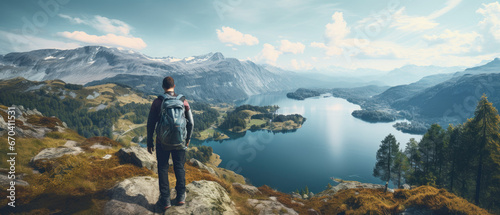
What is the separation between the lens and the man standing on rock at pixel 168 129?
25.3 feet

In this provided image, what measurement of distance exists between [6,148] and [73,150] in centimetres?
332

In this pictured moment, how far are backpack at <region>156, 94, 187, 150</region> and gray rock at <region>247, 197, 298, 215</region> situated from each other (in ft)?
27.1

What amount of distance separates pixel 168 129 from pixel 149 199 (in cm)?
473

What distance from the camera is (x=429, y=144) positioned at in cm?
3494

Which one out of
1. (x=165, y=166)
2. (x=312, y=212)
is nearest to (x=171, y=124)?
(x=165, y=166)

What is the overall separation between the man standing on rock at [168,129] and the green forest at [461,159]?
1385 inches

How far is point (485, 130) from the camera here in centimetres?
2380

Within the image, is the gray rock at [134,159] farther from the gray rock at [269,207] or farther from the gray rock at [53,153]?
the gray rock at [269,207]

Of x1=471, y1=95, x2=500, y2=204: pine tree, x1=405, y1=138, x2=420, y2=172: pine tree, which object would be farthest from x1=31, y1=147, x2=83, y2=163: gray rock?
x1=405, y1=138, x2=420, y2=172: pine tree

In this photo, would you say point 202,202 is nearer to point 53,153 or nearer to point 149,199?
point 149,199

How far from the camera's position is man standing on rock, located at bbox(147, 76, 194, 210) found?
7.71m

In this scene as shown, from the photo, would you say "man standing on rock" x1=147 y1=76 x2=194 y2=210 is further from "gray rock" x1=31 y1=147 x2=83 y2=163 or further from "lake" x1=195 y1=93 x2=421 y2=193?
"lake" x1=195 y1=93 x2=421 y2=193

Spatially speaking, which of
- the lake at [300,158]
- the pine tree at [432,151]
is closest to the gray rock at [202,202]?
the pine tree at [432,151]

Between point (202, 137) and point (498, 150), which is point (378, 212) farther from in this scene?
point (202, 137)
